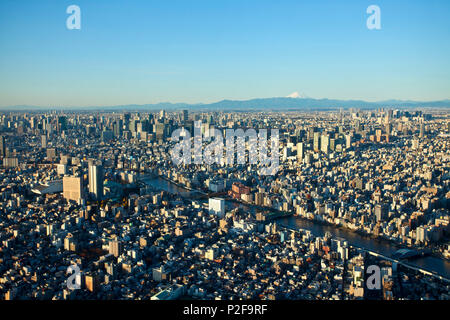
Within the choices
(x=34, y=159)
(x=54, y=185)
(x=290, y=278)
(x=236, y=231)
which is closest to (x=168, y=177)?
(x=54, y=185)

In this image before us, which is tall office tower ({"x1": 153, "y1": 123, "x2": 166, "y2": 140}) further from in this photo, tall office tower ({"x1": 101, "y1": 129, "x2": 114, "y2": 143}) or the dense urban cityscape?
the dense urban cityscape

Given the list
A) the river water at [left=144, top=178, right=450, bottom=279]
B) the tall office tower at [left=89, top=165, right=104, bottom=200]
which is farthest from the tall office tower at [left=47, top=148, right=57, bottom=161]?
the river water at [left=144, top=178, right=450, bottom=279]

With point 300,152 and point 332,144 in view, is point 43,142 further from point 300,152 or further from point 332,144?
point 332,144

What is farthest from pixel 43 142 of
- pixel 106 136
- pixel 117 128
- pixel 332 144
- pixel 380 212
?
pixel 380 212

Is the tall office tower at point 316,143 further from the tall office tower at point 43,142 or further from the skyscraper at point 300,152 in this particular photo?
the tall office tower at point 43,142

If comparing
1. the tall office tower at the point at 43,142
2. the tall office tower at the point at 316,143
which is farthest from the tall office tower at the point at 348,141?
the tall office tower at the point at 43,142
